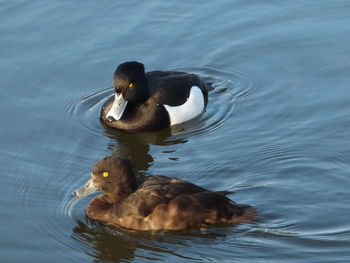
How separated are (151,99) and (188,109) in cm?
56

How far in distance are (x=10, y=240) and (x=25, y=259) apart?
38 centimetres

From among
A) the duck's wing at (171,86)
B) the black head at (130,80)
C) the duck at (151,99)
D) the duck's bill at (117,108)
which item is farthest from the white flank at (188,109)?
the duck's bill at (117,108)

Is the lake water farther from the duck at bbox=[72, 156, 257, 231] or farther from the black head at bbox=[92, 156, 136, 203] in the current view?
the black head at bbox=[92, 156, 136, 203]

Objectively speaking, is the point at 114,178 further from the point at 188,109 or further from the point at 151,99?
the point at 151,99

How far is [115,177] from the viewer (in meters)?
9.48

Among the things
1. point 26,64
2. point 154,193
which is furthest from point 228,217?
point 26,64

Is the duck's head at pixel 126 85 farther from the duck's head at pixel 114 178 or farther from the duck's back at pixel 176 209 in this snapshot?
the duck's back at pixel 176 209

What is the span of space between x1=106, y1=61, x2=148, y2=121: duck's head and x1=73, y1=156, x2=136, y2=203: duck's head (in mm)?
2774

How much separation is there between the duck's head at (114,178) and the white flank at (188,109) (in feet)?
10.2

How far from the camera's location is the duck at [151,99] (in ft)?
40.8

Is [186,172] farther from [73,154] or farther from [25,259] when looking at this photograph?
[25,259]

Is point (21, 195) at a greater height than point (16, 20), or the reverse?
point (16, 20)

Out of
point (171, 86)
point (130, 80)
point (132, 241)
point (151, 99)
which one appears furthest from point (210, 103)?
point (132, 241)

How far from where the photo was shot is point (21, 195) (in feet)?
33.3
